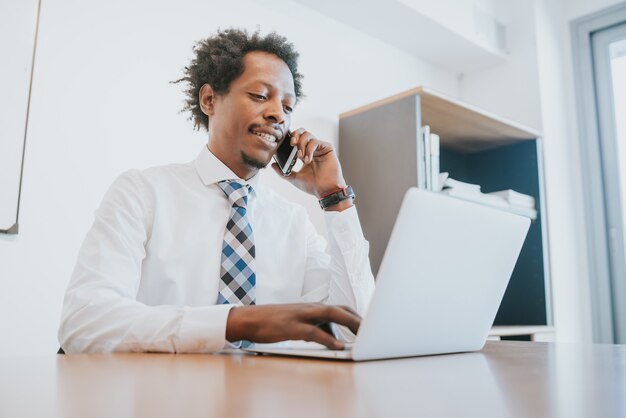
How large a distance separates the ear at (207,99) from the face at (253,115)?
0.06 m

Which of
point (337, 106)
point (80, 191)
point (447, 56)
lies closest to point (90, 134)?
point (80, 191)

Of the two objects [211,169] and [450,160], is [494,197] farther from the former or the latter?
[211,169]

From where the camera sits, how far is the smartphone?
158 cm

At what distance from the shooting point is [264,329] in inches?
30.0

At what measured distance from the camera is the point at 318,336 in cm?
72

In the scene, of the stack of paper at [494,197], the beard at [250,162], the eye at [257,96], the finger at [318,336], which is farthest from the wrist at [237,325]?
the stack of paper at [494,197]

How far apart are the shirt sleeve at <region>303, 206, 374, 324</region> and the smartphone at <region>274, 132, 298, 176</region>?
24 centimetres

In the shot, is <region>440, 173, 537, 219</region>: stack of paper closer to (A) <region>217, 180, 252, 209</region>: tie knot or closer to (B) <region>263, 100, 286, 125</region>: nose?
(B) <region>263, 100, 286, 125</region>: nose

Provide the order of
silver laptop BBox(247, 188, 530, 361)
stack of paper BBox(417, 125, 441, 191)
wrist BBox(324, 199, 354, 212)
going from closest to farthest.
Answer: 1. silver laptop BBox(247, 188, 530, 361)
2. wrist BBox(324, 199, 354, 212)
3. stack of paper BBox(417, 125, 441, 191)

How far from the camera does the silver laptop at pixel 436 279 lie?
2.17ft

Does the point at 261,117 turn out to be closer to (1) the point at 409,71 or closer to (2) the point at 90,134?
(2) the point at 90,134

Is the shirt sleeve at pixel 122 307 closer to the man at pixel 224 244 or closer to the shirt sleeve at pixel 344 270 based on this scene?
the man at pixel 224 244

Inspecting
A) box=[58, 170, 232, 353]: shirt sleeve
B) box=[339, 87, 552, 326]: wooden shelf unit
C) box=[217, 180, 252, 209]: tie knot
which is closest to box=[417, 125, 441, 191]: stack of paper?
box=[339, 87, 552, 326]: wooden shelf unit

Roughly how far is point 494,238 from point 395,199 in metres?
1.53
